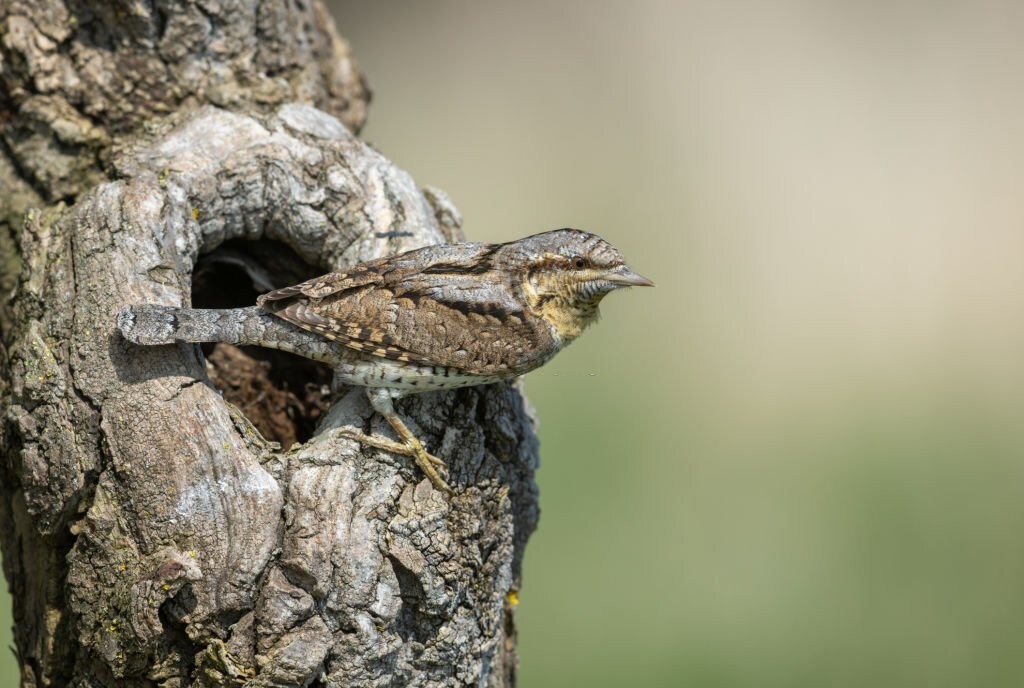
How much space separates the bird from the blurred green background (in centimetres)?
297

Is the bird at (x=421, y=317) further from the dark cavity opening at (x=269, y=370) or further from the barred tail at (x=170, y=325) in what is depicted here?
the dark cavity opening at (x=269, y=370)

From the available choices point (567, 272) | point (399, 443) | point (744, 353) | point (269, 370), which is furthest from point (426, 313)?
point (744, 353)

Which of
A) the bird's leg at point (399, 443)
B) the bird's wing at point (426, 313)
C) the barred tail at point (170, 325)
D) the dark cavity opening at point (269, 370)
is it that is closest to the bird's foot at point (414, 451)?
the bird's leg at point (399, 443)

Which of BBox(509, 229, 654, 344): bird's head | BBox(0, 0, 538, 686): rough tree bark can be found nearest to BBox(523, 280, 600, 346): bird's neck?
BBox(509, 229, 654, 344): bird's head

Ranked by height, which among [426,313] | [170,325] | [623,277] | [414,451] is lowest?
[414,451]

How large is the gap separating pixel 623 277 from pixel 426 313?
29.2 inches

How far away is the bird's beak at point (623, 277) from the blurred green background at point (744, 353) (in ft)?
10.0

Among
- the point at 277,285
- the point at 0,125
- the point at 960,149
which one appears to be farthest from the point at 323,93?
the point at 960,149

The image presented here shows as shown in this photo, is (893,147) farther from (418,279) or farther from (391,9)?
(418,279)

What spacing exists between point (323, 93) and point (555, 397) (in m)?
3.80

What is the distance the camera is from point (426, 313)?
12.0 feet

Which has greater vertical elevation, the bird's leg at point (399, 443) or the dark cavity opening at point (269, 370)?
the dark cavity opening at point (269, 370)

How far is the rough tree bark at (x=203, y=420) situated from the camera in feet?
10.8

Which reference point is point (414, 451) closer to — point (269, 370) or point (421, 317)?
point (421, 317)
